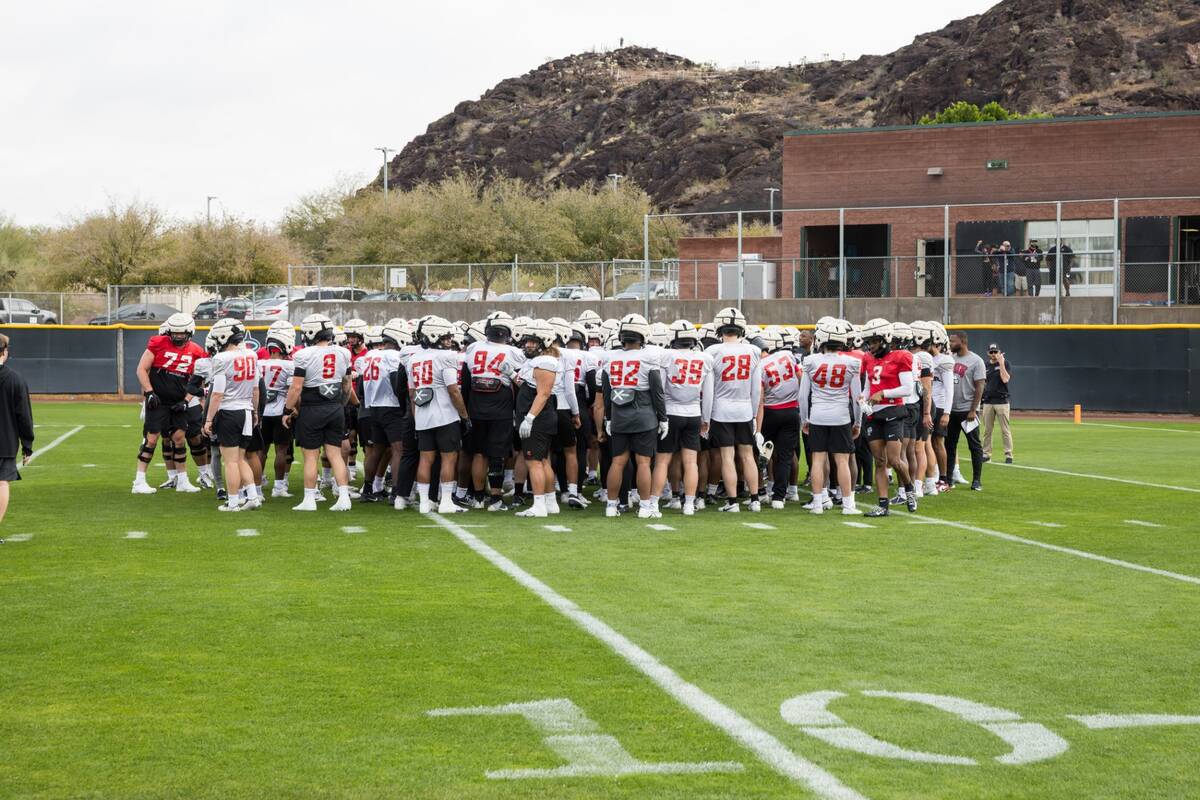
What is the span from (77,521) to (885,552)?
736 cm

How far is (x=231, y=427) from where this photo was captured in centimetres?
1343

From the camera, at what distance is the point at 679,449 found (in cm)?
1348

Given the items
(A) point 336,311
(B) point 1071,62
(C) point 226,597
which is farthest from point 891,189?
(B) point 1071,62

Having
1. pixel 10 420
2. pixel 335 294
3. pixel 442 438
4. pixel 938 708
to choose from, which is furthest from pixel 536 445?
pixel 335 294

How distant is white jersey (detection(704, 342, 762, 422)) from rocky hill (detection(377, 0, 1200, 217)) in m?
74.7

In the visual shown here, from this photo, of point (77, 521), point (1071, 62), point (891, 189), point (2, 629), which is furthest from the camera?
point (1071, 62)

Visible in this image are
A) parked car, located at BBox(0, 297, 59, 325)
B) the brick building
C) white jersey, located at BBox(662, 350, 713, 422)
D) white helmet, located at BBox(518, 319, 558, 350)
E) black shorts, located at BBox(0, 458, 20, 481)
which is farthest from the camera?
parked car, located at BBox(0, 297, 59, 325)

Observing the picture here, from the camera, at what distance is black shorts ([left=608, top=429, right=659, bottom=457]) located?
12.9 metres

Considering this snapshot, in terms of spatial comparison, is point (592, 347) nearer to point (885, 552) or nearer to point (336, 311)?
point (885, 552)

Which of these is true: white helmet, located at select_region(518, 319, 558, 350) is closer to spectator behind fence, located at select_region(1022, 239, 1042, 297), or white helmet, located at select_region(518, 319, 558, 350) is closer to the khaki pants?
the khaki pants

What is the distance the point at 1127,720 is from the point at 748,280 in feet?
103

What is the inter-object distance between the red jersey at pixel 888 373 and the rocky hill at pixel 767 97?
75063mm

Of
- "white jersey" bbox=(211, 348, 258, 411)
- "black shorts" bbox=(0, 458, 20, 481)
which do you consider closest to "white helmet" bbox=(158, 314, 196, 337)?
"white jersey" bbox=(211, 348, 258, 411)

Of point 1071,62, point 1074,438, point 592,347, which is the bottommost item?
point 1074,438
